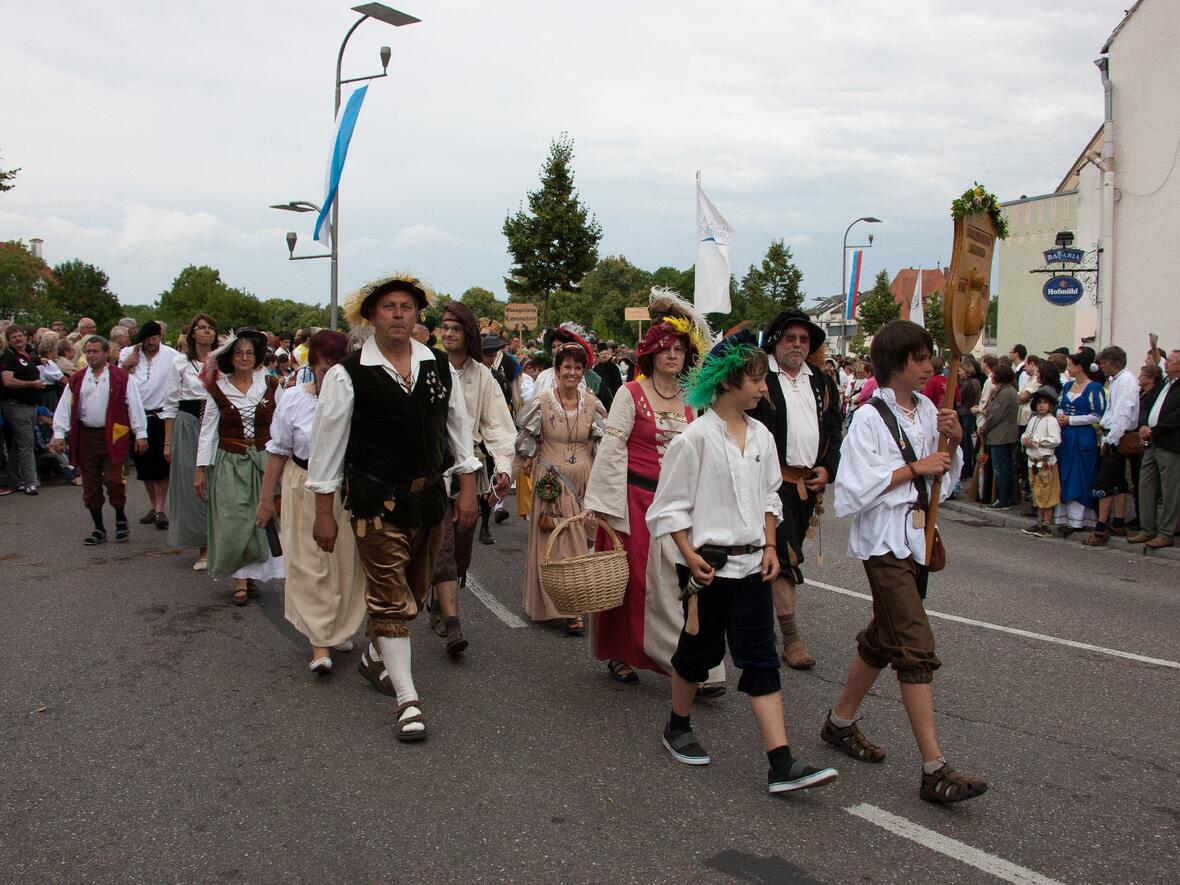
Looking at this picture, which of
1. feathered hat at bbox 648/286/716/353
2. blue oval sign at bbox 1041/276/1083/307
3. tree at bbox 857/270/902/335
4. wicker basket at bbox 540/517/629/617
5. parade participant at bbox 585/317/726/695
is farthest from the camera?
tree at bbox 857/270/902/335

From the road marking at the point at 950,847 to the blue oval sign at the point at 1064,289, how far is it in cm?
1599

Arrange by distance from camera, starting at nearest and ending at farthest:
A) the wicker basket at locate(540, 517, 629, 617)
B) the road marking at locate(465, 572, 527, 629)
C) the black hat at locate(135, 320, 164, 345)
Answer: the wicker basket at locate(540, 517, 629, 617) < the road marking at locate(465, 572, 527, 629) < the black hat at locate(135, 320, 164, 345)

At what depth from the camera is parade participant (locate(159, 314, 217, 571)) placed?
8.45 meters

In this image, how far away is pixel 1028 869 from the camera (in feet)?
11.2

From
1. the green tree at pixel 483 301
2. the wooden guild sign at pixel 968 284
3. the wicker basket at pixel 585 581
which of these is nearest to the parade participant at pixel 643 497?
the wicker basket at pixel 585 581

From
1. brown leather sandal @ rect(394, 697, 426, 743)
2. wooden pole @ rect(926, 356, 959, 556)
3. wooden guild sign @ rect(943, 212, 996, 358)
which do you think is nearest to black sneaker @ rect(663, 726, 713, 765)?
brown leather sandal @ rect(394, 697, 426, 743)

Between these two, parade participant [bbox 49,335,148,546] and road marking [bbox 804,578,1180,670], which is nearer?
road marking [bbox 804,578,1180,670]

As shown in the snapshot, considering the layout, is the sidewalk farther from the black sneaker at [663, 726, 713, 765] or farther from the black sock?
the black sock

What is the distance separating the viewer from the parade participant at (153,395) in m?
10.7

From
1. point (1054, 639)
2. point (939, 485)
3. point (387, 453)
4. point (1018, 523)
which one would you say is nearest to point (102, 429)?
point (387, 453)

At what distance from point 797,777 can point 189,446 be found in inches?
256

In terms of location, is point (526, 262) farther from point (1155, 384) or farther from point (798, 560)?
point (798, 560)

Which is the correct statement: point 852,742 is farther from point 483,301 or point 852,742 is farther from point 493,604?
point 483,301

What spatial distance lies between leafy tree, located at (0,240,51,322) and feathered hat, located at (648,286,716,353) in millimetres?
73908
